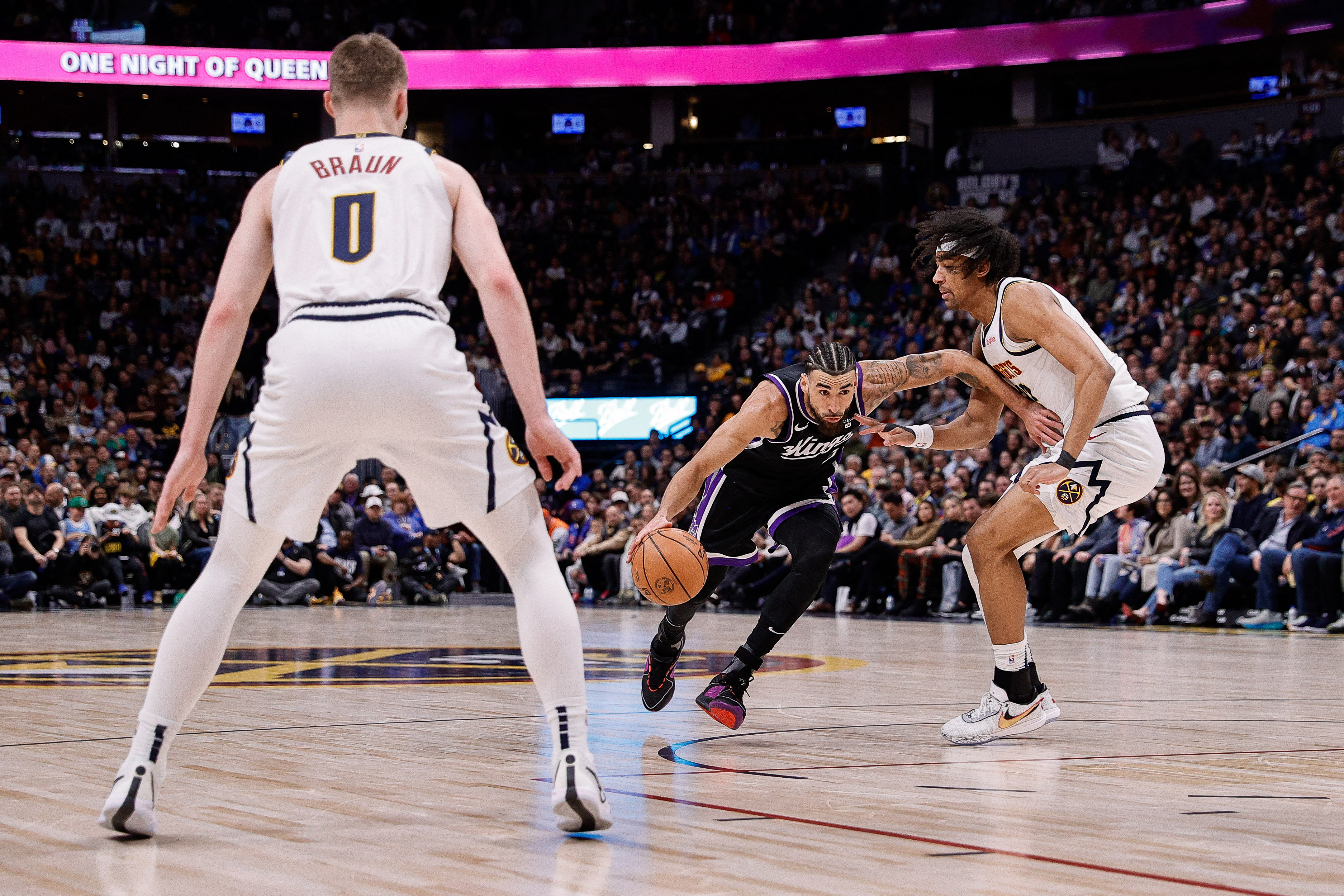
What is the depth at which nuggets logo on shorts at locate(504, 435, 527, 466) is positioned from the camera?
10.6 feet

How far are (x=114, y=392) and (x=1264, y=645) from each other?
16.9 metres

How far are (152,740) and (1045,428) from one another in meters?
3.44

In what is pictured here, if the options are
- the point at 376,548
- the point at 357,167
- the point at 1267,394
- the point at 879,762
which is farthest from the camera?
the point at 376,548

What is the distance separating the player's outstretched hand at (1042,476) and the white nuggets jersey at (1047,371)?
0.21m

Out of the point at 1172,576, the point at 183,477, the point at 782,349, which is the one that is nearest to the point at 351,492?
the point at 782,349

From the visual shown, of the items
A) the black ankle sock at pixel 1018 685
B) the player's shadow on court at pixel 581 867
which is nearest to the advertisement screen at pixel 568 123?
the black ankle sock at pixel 1018 685

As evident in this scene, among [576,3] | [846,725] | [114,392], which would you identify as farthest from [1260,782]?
[576,3]

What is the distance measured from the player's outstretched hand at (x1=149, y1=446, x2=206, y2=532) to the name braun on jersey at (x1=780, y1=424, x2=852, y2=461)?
301 centimetres

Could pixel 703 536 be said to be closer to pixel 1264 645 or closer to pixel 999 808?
pixel 999 808

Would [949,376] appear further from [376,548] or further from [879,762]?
[376,548]

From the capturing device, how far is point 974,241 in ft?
17.6

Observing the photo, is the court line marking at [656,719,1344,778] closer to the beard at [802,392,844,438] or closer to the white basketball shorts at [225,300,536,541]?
the beard at [802,392,844,438]

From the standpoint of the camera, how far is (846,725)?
5.39 metres

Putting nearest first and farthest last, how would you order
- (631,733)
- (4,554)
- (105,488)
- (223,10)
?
(631,733) < (4,554) < (105,488) < (223,10)
